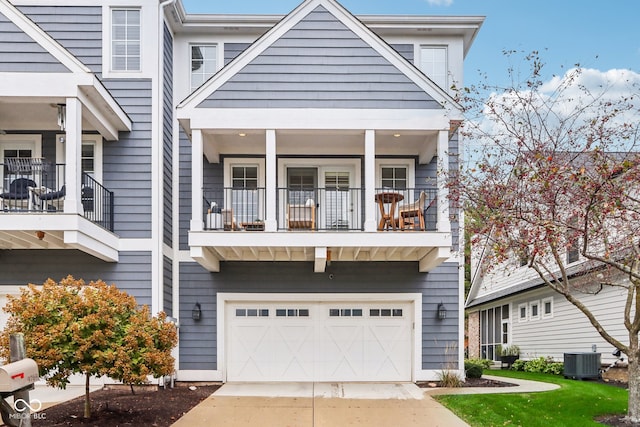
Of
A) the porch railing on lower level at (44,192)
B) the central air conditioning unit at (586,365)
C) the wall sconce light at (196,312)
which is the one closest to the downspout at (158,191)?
the porch railing on lower level at (44,192)

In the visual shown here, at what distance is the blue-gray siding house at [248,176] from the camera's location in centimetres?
1155

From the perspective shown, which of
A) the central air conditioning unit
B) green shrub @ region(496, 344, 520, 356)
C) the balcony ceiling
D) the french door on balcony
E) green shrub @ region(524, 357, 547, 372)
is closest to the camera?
the balcony ceiling

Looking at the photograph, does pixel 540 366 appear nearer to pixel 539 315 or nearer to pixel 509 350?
pixel 539 315

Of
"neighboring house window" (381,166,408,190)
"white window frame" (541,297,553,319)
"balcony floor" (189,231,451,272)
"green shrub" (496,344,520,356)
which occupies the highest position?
"neighboring house window" (381,166,408,190)

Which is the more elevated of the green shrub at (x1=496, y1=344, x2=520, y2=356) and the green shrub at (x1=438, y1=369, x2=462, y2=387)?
the green shrub at (x1=438, y1=369, x2=462, y2=387)

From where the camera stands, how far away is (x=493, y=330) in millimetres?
24672

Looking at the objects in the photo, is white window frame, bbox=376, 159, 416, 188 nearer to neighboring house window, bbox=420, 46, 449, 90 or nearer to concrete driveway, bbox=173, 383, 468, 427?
neighboring house window, bbox=420, 46, 449, 90

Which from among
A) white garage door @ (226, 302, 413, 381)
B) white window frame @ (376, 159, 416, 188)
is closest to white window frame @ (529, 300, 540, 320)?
white garage door @ (226, 302, 413, 381)

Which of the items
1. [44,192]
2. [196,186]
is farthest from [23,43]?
[196,186]

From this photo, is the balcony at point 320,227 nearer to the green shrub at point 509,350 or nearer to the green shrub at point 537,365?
the green shrub at point 537,365

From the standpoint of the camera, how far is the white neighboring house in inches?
590

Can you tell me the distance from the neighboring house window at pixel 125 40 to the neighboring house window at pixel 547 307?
1386 cm

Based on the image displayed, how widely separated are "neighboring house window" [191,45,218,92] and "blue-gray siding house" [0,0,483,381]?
32 mm

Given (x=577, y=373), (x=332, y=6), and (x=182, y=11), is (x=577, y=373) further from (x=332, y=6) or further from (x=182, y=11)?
(x=182, y=11)
